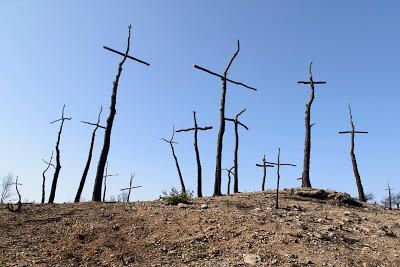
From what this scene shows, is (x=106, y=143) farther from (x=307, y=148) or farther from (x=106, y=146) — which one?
(x=307, y=148)

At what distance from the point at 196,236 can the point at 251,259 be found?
2.31 meters

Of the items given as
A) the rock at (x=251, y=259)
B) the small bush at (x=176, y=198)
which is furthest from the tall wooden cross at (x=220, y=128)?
the rock at (x=251, y=259)

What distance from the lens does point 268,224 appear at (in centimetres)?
1313

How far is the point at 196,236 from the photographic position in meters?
12.2

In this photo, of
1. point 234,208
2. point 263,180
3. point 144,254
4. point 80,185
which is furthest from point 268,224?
point 263,180

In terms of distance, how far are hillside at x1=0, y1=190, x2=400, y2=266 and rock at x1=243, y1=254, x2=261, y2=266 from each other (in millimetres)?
27

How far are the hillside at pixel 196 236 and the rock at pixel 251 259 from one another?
0.03 metres

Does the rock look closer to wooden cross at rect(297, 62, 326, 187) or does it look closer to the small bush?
the small bush

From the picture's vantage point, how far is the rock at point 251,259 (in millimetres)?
10297

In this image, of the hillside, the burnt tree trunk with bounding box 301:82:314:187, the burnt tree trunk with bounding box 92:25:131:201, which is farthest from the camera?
the burnt tree trunk with bounding box 301:82:314:187

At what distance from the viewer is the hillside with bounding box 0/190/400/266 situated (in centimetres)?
1077

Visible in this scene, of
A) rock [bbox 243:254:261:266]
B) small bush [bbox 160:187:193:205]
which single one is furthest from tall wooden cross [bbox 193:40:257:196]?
rock [bbox 243:254:261:266]

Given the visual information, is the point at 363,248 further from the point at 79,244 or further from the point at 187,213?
the point at 79,244

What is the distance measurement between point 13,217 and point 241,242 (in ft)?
30.1
